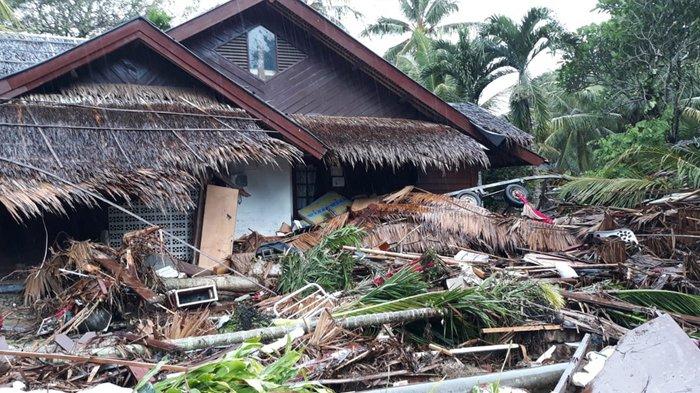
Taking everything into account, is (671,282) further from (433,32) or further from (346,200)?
(433,32)

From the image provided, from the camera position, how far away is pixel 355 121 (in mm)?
11477

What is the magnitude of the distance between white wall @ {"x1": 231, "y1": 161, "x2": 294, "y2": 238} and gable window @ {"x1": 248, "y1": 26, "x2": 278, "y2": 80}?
222 cm

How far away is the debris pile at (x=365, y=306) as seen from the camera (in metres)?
4.57

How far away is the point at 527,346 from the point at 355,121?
6.33 m

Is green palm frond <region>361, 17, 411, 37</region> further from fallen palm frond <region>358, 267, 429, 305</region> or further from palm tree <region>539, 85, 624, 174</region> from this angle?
fallen palm frond <region>358, 267, 429, 305</region>

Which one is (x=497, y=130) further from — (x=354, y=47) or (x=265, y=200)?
(x=265, y=200)

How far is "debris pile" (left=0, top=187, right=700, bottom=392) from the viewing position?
4.57m

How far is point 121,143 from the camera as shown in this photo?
809 cm

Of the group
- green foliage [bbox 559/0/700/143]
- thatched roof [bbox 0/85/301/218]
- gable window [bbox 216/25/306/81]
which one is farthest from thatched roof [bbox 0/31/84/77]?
green foliage [bbox 559/0/700/143]

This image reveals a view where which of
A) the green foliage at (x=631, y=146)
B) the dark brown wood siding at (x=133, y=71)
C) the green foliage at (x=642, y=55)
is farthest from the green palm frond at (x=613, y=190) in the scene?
the dark brown wood siding at (x=133, y=71)

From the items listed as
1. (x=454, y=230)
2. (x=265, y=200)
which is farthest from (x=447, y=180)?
(x=265, y=200)

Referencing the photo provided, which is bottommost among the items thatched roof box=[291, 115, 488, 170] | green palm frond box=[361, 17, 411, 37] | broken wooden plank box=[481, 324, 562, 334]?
broken wooden plank box=[481, 324, 562, 334]

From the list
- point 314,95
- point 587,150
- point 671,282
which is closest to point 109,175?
point 314,95

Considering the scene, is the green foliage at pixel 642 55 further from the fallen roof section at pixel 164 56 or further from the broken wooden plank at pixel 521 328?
the broken wooden plank at pixel 521 328
